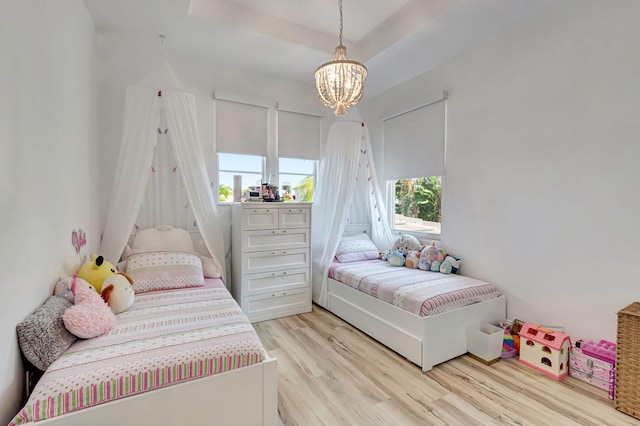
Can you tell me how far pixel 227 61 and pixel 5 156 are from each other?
255cm

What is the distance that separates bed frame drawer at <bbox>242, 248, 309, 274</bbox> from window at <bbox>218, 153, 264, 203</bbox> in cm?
76

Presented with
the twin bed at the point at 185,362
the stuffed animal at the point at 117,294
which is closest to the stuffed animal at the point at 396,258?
the twin bed at the point at 185,362

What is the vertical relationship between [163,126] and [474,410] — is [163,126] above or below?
above

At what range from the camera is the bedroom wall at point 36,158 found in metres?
1.29

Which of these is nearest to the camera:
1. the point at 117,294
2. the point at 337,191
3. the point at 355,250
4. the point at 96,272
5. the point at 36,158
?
the point at 36,158

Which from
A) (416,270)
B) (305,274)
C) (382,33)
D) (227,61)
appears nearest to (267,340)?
(305,274)

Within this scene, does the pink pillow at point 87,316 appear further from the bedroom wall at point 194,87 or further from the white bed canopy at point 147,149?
the bedroom wall at point 194,87

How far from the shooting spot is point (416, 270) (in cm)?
321

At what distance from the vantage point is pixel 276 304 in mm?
3271

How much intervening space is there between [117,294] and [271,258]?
4.99 ft

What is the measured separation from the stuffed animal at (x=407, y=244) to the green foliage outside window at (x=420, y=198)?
365 millimetres

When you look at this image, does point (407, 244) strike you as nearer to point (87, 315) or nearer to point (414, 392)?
point (414, 392)

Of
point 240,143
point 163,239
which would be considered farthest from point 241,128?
point 163,239

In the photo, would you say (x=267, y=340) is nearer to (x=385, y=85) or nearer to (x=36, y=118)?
(x=36, y=118)
